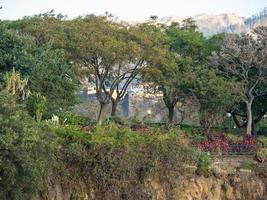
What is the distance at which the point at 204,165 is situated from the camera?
21.9m

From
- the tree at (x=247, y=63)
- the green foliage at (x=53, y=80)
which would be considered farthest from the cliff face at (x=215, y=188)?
the green foliage at (x=53, y=80)

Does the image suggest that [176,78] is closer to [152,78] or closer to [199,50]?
[152,78]

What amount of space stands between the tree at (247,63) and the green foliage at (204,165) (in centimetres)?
705

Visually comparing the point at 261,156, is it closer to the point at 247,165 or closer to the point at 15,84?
the point at 247,165

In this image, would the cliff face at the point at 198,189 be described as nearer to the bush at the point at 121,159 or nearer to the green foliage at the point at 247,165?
the bush at the point at 121,159

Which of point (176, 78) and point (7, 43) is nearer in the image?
point (7, 43)

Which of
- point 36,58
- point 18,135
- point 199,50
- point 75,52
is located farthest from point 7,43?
point 199,50

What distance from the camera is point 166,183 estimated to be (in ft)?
66.8

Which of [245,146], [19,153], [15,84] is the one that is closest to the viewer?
[19,153]

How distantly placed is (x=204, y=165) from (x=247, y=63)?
880 cm

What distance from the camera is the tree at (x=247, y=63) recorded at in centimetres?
2878

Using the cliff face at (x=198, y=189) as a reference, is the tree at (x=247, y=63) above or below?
above

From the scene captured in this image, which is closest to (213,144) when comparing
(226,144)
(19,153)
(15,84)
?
(226,144)

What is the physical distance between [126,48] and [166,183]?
10.8 metres
